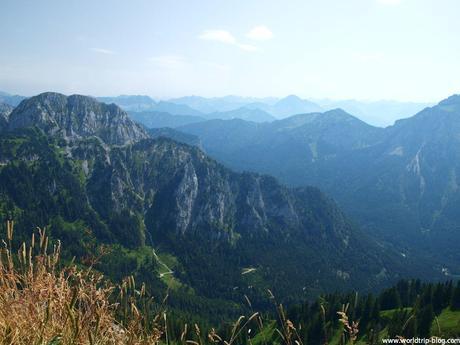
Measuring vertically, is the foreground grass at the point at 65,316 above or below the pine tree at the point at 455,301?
above

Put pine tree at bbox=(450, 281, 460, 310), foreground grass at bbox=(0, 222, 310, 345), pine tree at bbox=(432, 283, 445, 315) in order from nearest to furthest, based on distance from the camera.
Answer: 1. foreground grass at bbox=(0, 222, 310, 345)
2. pine tree at bbox=(450, 281, 460, 310)
3. pine tree at bbox=(432, 283, 445, 315)

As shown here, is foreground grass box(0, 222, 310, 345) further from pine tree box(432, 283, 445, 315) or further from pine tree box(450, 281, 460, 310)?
pine tree box(432, 283, 445, 315)

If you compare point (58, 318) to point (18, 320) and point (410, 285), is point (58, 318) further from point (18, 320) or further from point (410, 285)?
point (410, 285)

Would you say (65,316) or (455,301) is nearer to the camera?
(65,316)

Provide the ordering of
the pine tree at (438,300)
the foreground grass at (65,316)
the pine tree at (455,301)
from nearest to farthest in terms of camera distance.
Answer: the foreground grass at (65,316)
the pine tree at (455,301)
the pine tree at (438,300)

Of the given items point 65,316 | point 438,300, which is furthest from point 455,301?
point 65,316

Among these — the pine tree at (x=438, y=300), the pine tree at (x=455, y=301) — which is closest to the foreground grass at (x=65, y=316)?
the pine tree at (x=455, y=301)

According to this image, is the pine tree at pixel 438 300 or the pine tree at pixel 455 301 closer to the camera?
the pine tree at pixel 455 301

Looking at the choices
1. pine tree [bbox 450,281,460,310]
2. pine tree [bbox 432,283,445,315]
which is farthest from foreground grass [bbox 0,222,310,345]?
pine tree [bbox 432,283,445,315]

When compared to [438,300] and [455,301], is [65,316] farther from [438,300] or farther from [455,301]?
[438,300]

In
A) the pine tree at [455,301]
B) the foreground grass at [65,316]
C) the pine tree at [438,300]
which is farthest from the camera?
the pine tree at [438,300]

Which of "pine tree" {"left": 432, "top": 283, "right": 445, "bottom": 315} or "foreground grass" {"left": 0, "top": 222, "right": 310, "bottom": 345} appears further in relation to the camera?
"pine tree" {"left": 432, "top": 283, "right": 445, "bottom": 315}

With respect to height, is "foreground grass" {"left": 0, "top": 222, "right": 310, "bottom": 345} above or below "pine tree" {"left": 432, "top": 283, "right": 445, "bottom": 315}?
above

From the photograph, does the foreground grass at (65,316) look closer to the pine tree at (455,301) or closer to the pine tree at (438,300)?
the pine tree at (455,301)
